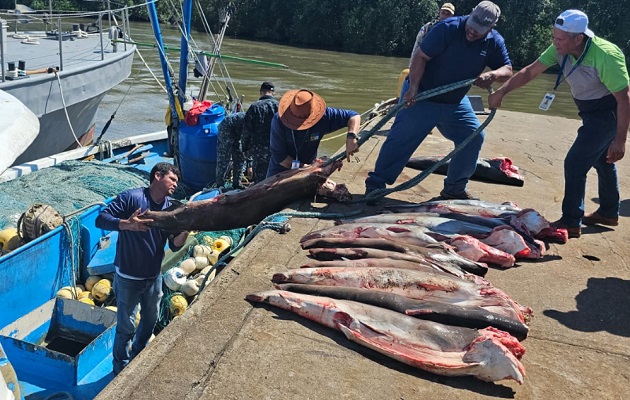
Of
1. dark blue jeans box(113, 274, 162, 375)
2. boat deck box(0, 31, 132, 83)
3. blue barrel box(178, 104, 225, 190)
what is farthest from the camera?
boat deck box(0, 31, 132, 83)

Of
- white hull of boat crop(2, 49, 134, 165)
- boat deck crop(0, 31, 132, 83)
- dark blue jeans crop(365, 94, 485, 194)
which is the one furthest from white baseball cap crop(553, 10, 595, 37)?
boat deck crop(0, 31, 132, 83)

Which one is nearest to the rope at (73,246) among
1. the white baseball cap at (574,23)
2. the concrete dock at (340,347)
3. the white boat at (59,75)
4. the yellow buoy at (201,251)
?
the yellow buoy at (201,251)

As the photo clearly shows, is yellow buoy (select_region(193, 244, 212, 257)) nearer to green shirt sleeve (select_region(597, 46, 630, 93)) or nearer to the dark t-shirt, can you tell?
the dark t-shirt

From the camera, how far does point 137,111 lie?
2152cm

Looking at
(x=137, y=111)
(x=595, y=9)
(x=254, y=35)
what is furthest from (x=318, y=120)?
(x=254, y=35)

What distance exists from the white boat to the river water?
90.4 inches

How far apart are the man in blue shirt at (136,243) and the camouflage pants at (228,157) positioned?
370 centimetres

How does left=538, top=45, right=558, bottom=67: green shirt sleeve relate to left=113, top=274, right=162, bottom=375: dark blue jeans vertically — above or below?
above

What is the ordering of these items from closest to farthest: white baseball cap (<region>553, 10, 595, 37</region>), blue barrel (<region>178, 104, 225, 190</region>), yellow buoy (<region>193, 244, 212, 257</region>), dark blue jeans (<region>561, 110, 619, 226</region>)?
1. white baseball cap (<region>553, 10, 595, 37</region>)
2. dark blue jeans (<region>561, 110, 619, 226</region>)
3. yellow buoy (<region>193, 244, 212, 257</region>)
4. blue barrel (<region>178, 104, 225, 190</region>)

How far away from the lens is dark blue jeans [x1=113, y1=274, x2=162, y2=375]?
206 inches

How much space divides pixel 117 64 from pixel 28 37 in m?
2.66

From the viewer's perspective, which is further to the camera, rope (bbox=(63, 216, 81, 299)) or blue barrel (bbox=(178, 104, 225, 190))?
blue barrel (bbox=(178, 104, 225, 190))

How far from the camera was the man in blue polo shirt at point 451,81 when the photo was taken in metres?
5.39

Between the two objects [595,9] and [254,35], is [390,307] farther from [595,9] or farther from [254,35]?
[254,35]
